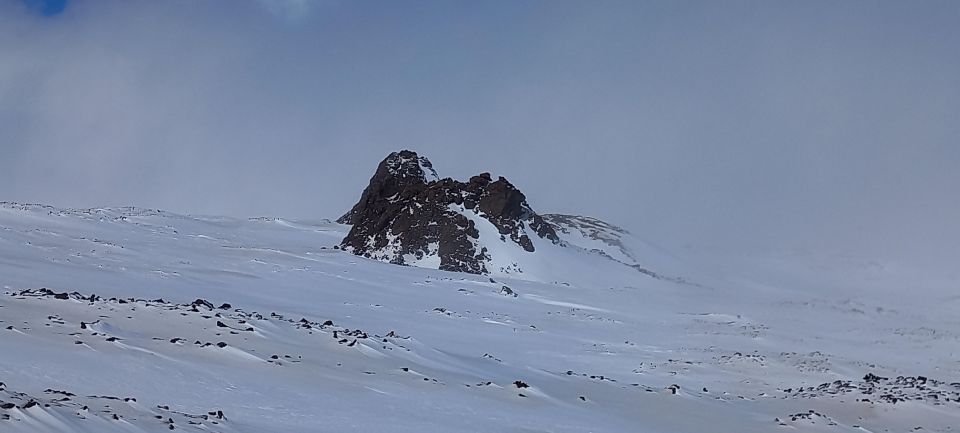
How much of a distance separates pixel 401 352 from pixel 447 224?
34390 mm

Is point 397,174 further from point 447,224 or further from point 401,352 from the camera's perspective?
point 401,352

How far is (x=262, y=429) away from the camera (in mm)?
9656

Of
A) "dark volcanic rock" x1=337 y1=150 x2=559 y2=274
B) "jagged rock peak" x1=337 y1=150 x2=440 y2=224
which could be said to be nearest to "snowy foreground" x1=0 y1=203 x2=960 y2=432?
"dark volcanic rock" x1=337 y1=150 x2=559 y2=274

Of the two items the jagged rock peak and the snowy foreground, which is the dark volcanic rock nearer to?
the jagged rock peak

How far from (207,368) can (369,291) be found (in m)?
20.6

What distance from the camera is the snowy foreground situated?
1104 centimetres

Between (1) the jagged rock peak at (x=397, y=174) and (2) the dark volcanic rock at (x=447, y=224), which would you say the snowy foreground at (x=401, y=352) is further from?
(1) the jagged rock peak at (x=397, y=174)

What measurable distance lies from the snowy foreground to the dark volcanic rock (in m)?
6.56

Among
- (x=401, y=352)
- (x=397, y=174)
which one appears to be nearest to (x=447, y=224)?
(x=397, y=174)

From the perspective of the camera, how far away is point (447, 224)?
52.1 m

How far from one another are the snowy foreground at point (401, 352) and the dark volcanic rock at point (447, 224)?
6.56m

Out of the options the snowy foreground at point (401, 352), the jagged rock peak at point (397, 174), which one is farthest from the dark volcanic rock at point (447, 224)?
the snowy foreground at point (401, 352)

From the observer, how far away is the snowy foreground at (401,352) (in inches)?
435

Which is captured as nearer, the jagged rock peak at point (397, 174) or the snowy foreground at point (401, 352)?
the snowy foreground at point (401, 352)
